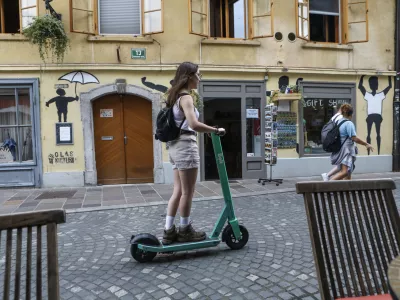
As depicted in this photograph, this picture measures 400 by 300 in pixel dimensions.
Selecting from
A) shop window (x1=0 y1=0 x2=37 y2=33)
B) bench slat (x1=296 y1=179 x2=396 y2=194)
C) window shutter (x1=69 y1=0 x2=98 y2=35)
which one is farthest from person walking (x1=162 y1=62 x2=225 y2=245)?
shop window (x1=0 y1=0 x2=37 y2=33)

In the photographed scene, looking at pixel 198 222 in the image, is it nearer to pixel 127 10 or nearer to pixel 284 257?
pixel 284 257

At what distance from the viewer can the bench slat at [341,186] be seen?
187cm

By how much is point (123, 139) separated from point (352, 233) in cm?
797

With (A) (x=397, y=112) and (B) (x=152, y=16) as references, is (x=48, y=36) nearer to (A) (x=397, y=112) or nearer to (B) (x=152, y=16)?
(B) (x=152, y=16)

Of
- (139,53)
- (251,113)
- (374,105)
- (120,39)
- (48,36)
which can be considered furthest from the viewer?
(374,105)

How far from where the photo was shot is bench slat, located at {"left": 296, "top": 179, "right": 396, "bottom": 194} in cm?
187

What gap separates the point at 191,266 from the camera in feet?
11.3

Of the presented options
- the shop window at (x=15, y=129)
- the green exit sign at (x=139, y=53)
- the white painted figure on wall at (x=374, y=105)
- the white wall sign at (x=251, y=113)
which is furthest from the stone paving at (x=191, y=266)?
the white painted figure on wall at (x=374, y=105)

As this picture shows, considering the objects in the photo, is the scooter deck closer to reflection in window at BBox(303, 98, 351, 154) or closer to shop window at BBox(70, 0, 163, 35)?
shop window at BBox(70, 0, 163, 35)

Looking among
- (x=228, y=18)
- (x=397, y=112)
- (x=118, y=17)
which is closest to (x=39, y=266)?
(x=118, y=17)

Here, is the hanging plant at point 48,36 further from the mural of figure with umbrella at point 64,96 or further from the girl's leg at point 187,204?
the girl's leg at point 187,204

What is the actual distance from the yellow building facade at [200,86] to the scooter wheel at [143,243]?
5729 mm

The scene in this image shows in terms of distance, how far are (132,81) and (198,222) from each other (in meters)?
5.23

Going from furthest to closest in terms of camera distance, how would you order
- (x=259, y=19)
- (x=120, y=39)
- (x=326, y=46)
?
(x=326, y=46) → (x=259, y=19) → (x=120, y=39)
